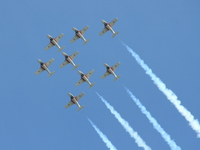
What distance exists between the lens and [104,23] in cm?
9812

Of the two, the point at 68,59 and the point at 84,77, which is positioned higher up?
the point at 68,59

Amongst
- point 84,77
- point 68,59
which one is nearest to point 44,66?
point 68,59

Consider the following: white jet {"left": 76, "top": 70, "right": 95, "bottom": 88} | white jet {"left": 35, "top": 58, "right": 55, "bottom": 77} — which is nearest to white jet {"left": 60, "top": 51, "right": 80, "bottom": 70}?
white jet {"left": 35, "top": 58, "right": 55, "bottom": 77}

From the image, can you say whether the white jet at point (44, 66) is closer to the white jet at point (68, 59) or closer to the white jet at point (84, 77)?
the white jet at point (68, 59)

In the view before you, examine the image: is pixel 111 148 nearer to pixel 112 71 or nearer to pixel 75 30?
pixel 112 71


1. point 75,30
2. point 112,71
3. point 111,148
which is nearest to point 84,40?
point 75,30

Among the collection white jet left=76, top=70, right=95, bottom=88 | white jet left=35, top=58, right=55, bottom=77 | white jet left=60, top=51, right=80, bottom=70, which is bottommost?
white jet left=76, top=70, right=95, bottom=88

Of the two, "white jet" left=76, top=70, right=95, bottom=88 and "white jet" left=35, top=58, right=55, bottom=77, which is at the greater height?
"white jet" left=35, top=58, right=55, bottom=77

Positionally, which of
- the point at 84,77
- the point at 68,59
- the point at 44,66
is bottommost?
the point at 84,77

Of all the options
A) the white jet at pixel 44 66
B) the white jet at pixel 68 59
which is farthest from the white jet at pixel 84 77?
the white jet at pixel 44 66

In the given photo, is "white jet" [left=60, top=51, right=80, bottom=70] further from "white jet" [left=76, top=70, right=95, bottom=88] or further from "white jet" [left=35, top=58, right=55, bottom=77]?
"white jet" [left=76, top=70, right=95, bottom=88]

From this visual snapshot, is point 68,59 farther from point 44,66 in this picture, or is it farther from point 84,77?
point 44,66

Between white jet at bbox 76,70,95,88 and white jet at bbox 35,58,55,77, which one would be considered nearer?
white jet at bbox 76,70,95,88

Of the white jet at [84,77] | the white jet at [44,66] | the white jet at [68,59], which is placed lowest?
the white jet at [84,77]
